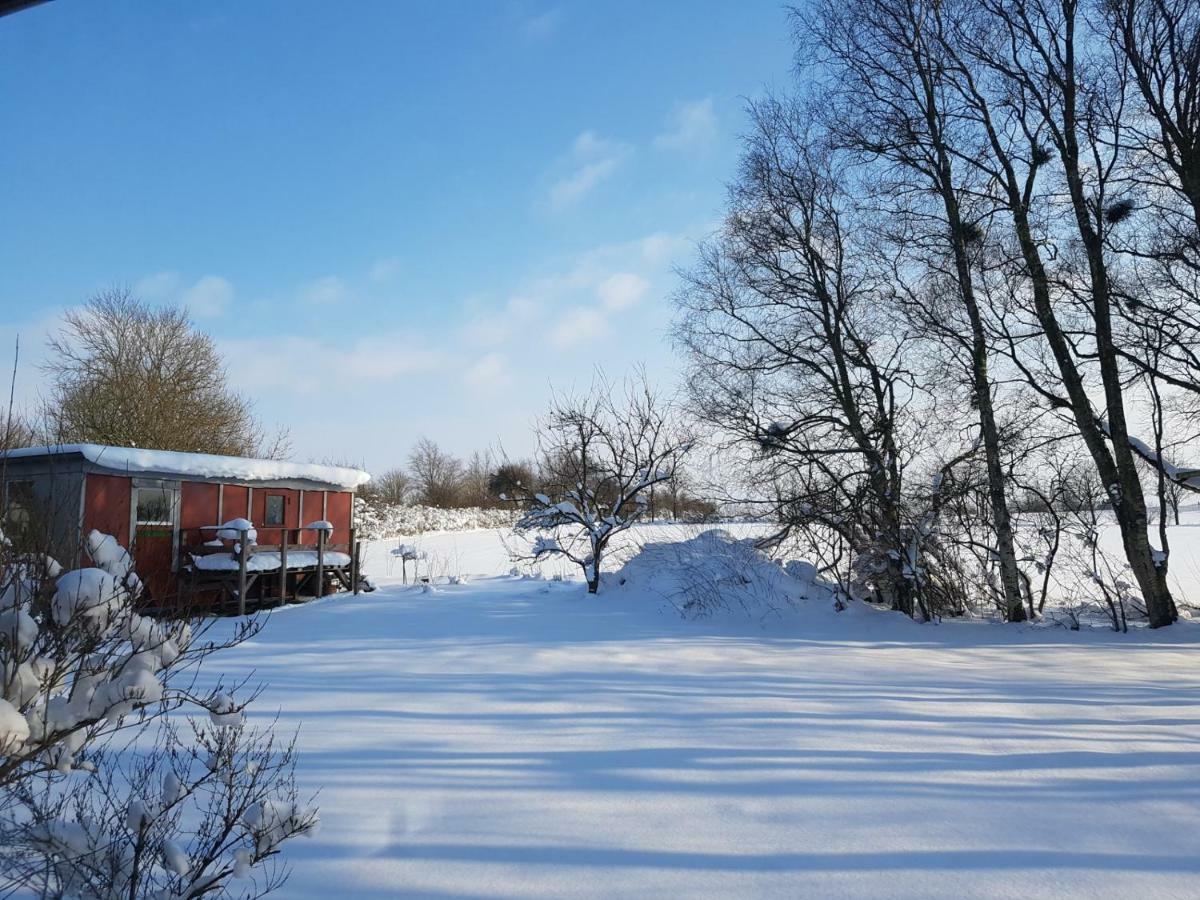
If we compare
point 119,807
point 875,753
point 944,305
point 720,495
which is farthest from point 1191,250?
point 119,807

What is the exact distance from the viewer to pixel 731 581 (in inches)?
395

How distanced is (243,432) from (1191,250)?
2346cm

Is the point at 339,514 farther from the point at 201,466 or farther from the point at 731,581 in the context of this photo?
the point at 731,581

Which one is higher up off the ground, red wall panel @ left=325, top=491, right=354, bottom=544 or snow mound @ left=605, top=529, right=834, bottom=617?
red wall panel @ left=325, top=491, right=354, bottom=544

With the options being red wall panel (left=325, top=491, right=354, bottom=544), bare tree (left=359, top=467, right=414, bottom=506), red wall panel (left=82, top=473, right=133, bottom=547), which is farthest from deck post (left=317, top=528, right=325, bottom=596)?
bare tree (left=359, top=467, right=414, bottom=506)

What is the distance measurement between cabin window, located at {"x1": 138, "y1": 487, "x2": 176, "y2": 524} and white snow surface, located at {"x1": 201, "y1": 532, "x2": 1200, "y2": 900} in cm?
540

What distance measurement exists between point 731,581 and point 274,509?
8966 millimetres

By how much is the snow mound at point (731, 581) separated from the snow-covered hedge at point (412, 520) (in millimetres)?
14093

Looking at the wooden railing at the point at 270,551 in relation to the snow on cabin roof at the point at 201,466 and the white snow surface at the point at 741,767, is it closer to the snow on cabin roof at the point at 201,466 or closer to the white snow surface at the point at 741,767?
the snow on cabin roof at the point at 201,466

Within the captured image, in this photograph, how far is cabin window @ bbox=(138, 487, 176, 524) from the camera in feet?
37.7

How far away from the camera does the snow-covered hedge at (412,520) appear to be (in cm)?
2604

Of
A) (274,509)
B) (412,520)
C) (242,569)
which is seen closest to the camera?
(242,569)

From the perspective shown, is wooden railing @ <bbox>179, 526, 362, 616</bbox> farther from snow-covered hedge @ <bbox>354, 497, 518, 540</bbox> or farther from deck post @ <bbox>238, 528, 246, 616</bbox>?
snow-covered hedge @ <bbox>354, 497, 518, 540</bbox>

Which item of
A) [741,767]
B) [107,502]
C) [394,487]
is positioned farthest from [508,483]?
[394,487]
